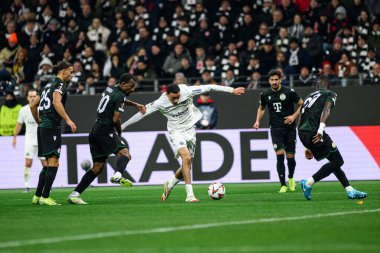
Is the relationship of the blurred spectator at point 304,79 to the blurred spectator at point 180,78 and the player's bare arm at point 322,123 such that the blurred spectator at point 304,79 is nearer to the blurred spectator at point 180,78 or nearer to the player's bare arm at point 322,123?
the blurred spectator at point 180,78

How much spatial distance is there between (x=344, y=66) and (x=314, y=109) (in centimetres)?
911

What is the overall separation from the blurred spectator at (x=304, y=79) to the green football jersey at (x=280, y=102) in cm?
600

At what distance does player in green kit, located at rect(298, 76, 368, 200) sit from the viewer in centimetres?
1498

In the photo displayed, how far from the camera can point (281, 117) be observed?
18547 mm

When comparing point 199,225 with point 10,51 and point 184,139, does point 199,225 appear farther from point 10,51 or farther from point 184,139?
point 10,51

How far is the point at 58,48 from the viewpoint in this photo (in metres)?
27.5

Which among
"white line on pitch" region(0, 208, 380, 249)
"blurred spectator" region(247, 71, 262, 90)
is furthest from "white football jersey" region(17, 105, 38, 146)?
"white line on pitch" region(0, 208, 380, 249)

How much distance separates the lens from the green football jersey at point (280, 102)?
60.4 ft

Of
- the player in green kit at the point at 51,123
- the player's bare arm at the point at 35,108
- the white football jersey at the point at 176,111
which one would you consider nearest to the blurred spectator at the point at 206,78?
the white football jersey at the point at 176,111

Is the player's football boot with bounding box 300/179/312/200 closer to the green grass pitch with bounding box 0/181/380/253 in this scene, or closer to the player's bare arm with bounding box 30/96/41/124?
the green grass pitch with bounding box 0/181/380/253

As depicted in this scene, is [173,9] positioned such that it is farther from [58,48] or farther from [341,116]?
[341,116]

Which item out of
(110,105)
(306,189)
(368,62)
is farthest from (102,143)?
(368,62)

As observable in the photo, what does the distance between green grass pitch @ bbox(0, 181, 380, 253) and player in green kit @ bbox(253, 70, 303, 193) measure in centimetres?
172

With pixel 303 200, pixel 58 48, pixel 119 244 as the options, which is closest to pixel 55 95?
pixel 303 200
